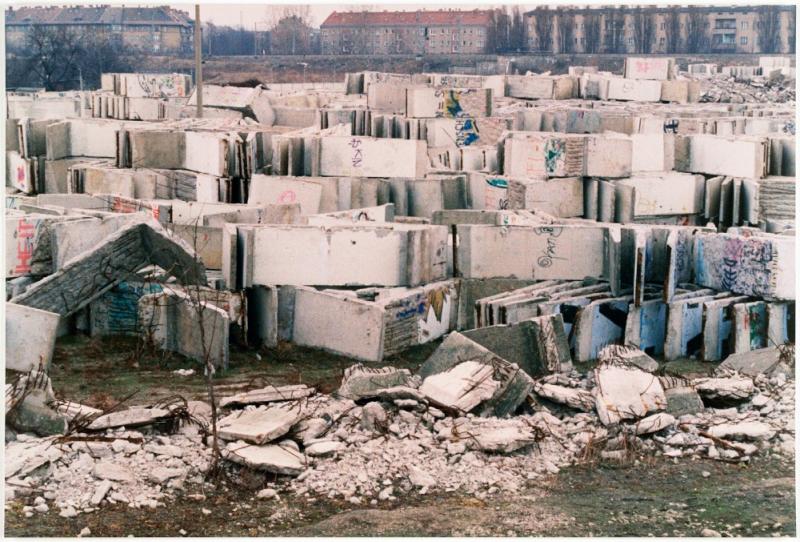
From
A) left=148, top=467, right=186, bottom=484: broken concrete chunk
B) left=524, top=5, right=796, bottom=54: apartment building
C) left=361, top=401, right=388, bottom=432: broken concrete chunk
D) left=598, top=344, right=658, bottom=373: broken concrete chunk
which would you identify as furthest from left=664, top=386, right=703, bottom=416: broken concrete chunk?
left=524, top=5, right=796, bottom=54: apartment building

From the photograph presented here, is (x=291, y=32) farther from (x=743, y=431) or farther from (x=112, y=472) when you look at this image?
(x=112, y=472)

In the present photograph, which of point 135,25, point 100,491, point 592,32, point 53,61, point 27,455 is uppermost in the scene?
point 135,25

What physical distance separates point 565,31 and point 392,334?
64.6 m

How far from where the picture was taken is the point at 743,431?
8.05 m

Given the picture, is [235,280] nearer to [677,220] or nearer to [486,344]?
[486,344]

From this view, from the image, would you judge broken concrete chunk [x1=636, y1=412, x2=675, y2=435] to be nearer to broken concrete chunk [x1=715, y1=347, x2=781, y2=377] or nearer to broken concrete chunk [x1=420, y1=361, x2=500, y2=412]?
broken concrete chunk [x1=420, y1=361, x2=500, y2=412]

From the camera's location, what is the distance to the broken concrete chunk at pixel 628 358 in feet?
30.5

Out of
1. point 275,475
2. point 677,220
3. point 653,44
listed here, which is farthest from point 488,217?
point 653,44

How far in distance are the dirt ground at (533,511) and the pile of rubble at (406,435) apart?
124 millimetres

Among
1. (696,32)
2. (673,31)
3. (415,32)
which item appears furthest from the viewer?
(696,32)

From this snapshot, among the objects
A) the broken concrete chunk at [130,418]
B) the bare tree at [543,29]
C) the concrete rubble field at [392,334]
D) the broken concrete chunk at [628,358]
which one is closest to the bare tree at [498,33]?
the bare tree at [543,29]

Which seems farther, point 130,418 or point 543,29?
point 543,29

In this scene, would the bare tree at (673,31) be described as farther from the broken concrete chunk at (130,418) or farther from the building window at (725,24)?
the broken concrete chunk at (130,418)

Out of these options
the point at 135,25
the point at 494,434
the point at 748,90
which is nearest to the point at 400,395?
the point at 494,434
